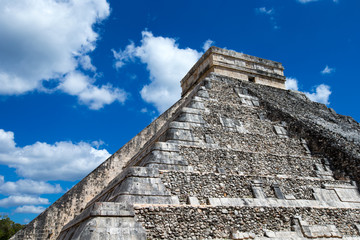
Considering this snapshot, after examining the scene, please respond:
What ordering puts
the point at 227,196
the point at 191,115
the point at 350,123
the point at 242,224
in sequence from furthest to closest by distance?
1. the point at 350,123
2. the point at 191,115
3. the point at 227,196
4. the point at 242,224

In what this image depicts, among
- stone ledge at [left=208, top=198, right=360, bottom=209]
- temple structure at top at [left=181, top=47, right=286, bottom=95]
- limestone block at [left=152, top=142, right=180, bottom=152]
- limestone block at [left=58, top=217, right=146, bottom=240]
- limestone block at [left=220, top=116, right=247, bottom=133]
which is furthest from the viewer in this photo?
temple structure at top at [left=181, top=47, right=286, bottom=95]

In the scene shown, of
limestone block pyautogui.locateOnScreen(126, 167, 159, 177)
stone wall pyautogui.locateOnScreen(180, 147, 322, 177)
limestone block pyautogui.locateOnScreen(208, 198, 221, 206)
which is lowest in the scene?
limestone block pyautogui.locateOnScreen(208, 198, 221, 206)

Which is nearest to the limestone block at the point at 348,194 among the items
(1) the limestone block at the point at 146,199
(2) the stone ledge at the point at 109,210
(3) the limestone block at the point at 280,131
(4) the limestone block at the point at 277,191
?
(4) the limestone block at the point at 277,191

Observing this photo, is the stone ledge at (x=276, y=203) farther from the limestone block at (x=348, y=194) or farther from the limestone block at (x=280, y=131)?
the limestone block at (x=280, y=131)

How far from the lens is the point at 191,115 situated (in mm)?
8797

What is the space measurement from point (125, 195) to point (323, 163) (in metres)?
6.43

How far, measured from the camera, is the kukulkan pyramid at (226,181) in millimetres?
5602

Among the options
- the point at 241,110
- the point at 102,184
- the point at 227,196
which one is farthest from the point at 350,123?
the point at 102,184

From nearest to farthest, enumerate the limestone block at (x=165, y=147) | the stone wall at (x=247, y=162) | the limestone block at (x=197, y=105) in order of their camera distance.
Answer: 1. the limestone block at (x=165, y=147)
2. the stone wall at (x=247, y=162)
3. the limestone block at (x=197, y=105)

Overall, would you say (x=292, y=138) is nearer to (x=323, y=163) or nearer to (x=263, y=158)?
(x=323, y=163)

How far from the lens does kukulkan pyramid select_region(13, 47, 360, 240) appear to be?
5.60m

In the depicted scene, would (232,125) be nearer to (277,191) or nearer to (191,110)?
(191,110)

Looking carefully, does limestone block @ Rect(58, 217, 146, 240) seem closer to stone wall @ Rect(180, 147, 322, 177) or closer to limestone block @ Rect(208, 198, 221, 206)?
limestone block @ Rect(208, 198, 221, 206)

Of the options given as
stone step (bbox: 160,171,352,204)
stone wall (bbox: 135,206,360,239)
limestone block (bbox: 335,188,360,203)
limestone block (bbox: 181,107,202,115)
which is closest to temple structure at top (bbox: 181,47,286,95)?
limestone block (bbox: 181,107,202,115)
